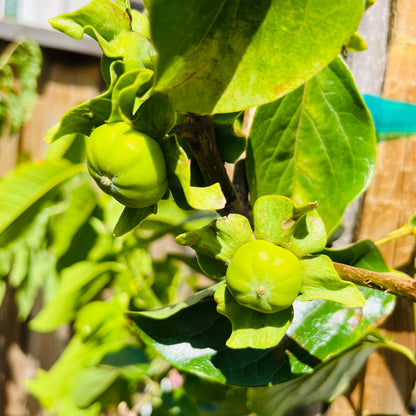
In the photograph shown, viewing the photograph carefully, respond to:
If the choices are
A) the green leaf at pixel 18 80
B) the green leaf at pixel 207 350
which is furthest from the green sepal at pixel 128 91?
the green leaf at pixel 18 80

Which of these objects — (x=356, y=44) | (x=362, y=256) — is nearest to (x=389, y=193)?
(x=362, y=256)

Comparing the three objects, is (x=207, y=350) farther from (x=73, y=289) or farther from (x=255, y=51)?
(x=73, y=289)

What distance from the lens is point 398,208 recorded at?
767mm

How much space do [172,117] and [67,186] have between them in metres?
0.63

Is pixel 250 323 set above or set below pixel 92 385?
above

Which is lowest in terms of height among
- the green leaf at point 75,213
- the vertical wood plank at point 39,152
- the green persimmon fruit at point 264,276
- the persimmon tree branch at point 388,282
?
the vertical wood plank at point 39,152

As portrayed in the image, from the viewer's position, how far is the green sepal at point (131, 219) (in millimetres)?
425

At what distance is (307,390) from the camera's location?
26.0 inches

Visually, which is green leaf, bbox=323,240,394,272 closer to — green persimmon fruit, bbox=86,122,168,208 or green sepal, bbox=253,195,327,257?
green sepal, bbox=253,195,327,257

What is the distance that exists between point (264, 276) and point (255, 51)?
0.55ft

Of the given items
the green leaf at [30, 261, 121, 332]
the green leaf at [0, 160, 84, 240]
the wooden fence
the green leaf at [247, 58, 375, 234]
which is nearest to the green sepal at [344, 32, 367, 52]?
the green leaf at [247, 58, 375, 234]

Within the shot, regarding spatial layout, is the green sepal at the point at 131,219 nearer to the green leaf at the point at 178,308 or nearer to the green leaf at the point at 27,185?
the green leaf at the point at 178,308

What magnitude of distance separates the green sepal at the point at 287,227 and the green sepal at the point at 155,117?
0.33 feet

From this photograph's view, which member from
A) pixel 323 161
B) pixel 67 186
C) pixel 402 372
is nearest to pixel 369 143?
pixel 323 161
